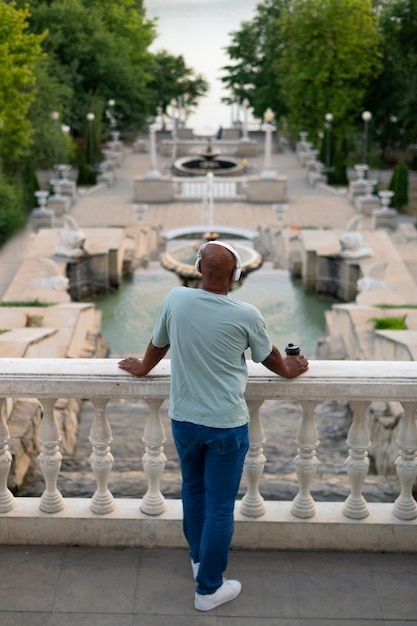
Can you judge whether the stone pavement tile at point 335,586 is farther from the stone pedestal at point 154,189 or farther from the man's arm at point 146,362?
the stone pedestal at point 154,189

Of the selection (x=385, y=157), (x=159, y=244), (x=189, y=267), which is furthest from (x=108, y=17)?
(x=189, y=267)

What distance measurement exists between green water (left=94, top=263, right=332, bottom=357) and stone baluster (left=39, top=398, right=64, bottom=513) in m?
10.9

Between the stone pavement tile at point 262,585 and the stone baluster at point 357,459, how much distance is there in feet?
1.48

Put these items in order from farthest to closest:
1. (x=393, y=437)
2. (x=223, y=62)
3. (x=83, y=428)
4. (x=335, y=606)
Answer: (x=223, y=62) → (x=83, y=428) → (x=393, y=437) → (x=335, y=606)

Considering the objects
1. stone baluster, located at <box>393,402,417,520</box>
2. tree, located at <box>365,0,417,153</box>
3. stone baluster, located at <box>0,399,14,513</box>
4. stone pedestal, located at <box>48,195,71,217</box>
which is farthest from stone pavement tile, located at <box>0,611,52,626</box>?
tree, located at <box>365,0,417,153</box>

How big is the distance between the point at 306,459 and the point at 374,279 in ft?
48.1

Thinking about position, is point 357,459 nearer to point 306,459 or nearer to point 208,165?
point 306,459

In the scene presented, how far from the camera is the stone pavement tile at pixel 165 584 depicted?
4.70m

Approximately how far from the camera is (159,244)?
1064 inches

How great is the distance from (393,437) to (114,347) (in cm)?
893

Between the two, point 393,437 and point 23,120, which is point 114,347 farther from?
point 23,120

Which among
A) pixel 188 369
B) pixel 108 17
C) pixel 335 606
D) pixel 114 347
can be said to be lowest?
pixel 114 347

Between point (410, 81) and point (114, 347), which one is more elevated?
point (410, 81)

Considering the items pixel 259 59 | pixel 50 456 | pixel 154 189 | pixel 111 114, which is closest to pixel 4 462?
pixel 50 456
